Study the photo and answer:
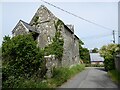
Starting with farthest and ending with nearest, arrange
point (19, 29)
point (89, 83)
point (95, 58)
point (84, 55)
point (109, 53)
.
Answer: point (95, 58), point (84, 55), point (109, 53), point (19, 29), point (89, 83)

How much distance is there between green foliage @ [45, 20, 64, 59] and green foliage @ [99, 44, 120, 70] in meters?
9.29

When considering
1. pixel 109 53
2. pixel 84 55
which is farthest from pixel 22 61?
pixel 84 55

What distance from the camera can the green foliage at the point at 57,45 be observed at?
22.4 metres

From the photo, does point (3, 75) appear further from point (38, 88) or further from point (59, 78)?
point (59, 78)

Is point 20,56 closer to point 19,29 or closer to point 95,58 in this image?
point 19,29

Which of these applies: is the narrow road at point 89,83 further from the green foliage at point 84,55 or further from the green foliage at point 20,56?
the green foliage at point 84,55

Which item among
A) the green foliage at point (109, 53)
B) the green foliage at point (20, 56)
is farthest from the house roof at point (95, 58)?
the green foliage at point (20, 56)

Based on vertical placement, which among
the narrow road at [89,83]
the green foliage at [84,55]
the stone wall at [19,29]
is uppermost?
the stone wall at [19,29]

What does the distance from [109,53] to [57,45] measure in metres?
11.8

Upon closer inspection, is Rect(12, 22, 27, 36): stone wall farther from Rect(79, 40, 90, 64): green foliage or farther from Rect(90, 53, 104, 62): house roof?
Rect(90, 53, 104, 62): house roof

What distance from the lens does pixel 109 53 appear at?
3209 centimetres

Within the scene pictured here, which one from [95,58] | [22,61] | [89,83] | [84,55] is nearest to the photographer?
[22,61]

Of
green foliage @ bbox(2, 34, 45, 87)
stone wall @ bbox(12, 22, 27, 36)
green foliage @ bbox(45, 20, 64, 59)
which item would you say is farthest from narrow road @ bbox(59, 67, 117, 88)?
stone wall @ bbox(12, 22, 27, 36)

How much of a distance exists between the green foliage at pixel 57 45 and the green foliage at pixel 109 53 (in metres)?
9.29
